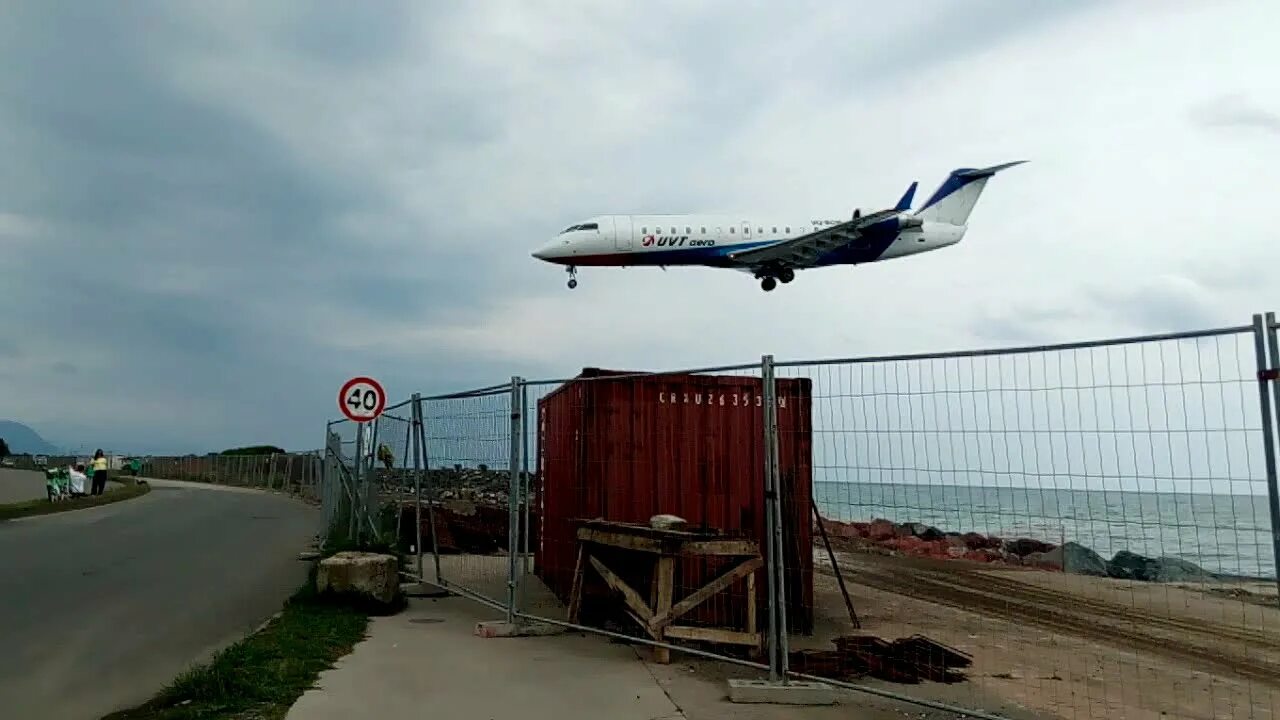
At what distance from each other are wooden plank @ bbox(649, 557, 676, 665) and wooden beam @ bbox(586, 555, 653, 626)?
87 mm

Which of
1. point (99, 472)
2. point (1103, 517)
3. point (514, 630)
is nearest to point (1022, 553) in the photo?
point (1103, 517)

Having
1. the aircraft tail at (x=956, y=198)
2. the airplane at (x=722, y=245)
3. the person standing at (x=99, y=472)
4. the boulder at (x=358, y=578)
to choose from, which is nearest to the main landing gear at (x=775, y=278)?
the airplane at (x=722, y=245)

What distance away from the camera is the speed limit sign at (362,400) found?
39.1 feet

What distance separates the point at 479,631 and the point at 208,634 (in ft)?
7.75

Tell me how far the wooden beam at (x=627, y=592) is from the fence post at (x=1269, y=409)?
4.14 metres

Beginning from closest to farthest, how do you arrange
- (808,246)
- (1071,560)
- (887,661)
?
1. (1071,560)
2. (887,661)
3. (808,246)

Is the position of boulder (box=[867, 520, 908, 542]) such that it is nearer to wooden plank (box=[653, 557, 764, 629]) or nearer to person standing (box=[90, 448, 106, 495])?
wooden plank (box=[653, 557, 764, 629])

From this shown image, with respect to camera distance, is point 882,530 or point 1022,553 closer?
point 1022,553

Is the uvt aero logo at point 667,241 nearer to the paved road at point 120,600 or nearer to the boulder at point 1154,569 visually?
the paved road at point 120,600

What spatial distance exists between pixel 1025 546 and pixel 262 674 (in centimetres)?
490

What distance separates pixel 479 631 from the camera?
809 centimetres

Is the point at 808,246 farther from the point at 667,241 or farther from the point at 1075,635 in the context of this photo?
the point at 1075,635

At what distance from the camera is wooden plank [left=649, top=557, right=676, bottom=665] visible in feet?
22.6

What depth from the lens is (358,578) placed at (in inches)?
352
